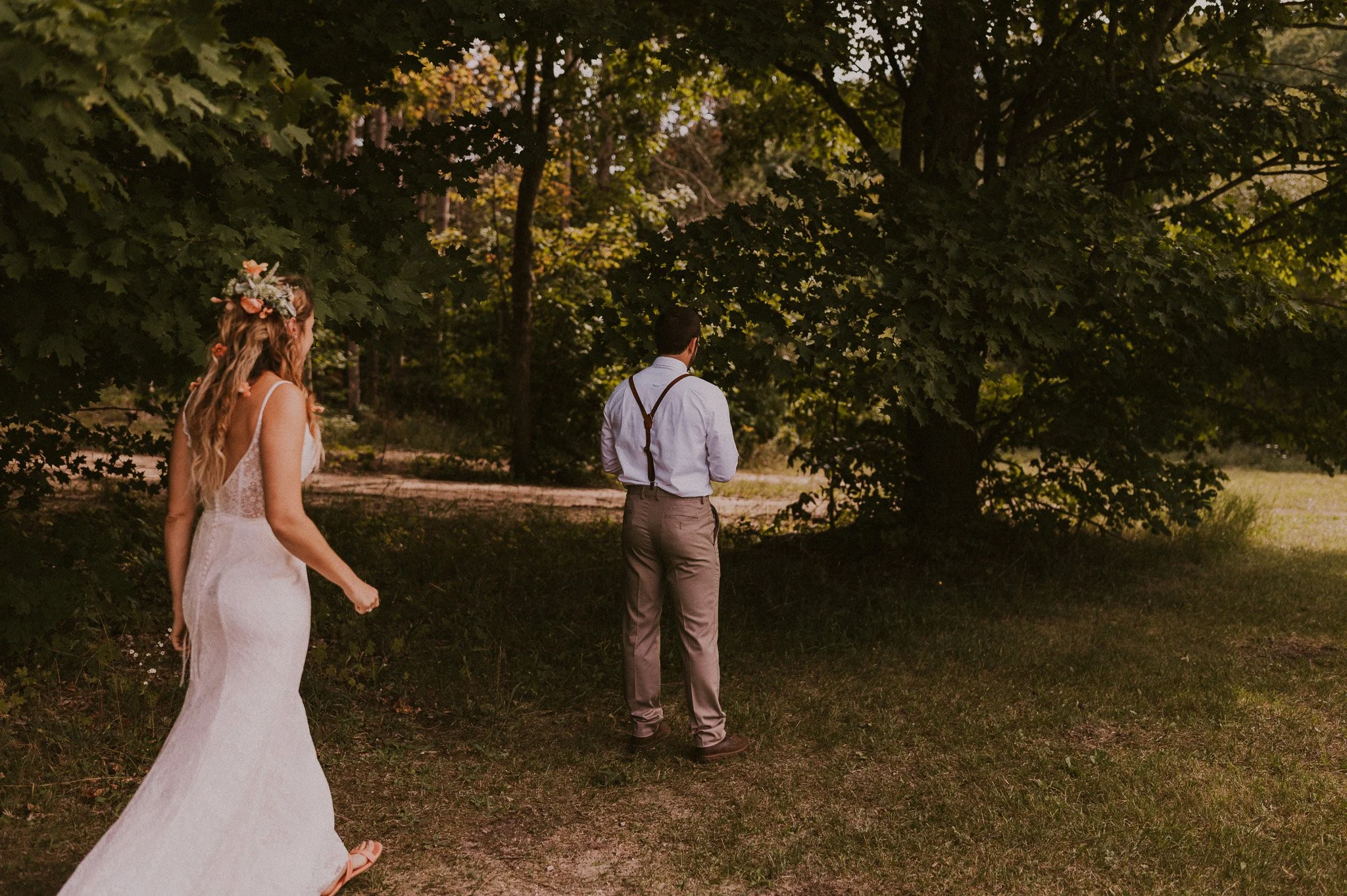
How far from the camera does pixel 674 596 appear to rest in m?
5.38

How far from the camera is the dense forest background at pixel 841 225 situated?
441 centimetres

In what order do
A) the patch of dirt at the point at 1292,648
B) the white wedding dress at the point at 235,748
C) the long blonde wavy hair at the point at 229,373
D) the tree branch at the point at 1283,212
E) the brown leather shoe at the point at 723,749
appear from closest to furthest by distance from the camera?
the white wedding dress at the point at 235,748 → the long blonde wavy hair at the point at 229,373 → the brown leather shoe at the point at 723,749 → the patch of dirt at the point at 1292,648 → the tree branch at the point at 1283,212

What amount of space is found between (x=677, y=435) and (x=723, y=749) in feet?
5.19

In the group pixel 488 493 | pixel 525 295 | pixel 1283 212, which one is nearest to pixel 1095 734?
pixel 1283 212

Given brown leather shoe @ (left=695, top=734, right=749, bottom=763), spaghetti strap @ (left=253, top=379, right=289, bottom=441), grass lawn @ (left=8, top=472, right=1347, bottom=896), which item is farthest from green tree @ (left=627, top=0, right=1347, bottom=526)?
spaghetti strap @ (left=253, top=379, right=289, bottom=441)

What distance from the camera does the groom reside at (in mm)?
5203

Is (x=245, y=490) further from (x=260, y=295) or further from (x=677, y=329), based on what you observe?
(x=677, y=329)

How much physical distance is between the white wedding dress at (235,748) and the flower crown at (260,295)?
0.28 metres

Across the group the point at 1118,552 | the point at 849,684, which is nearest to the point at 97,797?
the point at 849,684

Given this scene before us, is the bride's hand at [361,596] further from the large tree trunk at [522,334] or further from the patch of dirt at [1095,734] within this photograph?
the large tree trunk at [522,334]

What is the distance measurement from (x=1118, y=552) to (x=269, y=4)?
29.1 ft

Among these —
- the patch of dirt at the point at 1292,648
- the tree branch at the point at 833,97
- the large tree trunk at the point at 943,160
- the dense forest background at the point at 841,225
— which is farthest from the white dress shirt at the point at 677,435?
the patch of dirt at the point at 1292,648

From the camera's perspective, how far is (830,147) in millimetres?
13414

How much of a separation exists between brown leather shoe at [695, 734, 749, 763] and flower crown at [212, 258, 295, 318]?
298 centimetres
